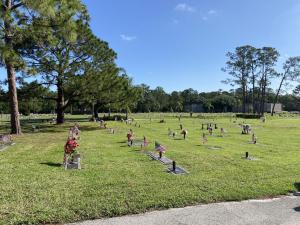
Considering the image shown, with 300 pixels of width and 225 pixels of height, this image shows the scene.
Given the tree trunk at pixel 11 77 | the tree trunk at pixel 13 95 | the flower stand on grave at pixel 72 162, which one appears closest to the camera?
the flower stand on grave at pixel 72 162

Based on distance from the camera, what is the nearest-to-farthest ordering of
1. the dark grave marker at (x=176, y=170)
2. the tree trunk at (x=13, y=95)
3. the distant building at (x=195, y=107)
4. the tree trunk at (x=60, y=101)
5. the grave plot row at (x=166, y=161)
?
the dark grave marker at (x=176, y=170) → the grave plot row at (x=166, y=161) → the tree trunk at (x=13, y=95) → the tree trunk at (x=60, y=101) → the distant building at (x=195, y=107)

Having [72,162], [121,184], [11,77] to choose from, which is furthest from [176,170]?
[11,77]

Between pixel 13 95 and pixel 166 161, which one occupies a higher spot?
pixel 13 95

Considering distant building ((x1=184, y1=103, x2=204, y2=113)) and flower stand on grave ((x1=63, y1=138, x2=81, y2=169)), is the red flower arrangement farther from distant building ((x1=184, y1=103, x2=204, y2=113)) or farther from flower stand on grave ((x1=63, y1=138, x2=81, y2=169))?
distant building ((x1=184, y1=103, x2=204, y2=113))

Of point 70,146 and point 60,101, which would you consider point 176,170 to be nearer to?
point 70,146

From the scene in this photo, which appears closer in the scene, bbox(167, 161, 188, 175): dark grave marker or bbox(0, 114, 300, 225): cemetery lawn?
bbox(0, 114, 300, 225): cemetery lawn

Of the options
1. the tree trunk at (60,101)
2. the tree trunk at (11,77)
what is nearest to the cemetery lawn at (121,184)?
the tree trunk at (11,77)

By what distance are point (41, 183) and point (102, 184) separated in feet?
4.94

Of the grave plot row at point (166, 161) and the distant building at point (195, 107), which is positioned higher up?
the distant building at point (195, 107)

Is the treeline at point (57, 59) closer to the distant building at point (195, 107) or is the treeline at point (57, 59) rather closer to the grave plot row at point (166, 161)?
the grave plot row at point (166, 161)

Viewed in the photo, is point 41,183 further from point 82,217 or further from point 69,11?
point 69,11

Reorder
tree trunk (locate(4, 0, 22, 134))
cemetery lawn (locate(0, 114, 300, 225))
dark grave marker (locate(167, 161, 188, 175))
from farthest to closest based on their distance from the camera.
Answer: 1. tree trunk (locate(4, 0, 22, 134))
2. dark grave marker (locate(167, 161, 188, 175))
3. cemetery lawn (locate(0, 114, 300, 225))

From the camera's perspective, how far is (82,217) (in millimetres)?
6633

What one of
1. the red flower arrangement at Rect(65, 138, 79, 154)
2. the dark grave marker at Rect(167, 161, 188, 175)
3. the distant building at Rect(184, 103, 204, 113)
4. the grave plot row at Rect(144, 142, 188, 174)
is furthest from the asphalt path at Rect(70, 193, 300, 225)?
the distant building at Rect(184, 103, 204, 113)
